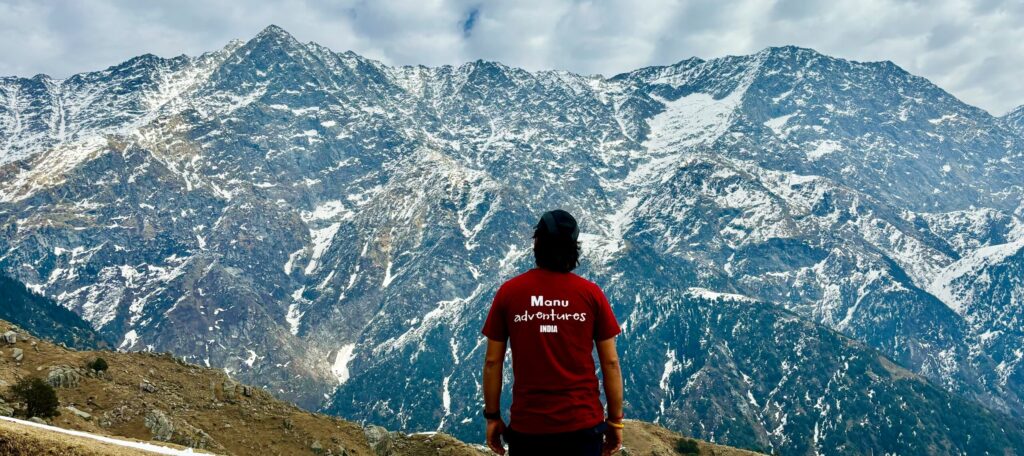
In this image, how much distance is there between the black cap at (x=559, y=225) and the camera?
8930 mm

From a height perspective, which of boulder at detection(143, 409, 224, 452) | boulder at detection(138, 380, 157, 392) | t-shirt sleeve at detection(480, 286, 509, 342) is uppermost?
t-shirt sleeve at detection(480, 286, 509, 342)

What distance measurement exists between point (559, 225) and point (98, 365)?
40.7 metres

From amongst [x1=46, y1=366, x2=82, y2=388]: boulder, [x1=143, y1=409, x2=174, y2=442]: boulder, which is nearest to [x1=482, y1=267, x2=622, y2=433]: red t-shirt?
[x1=143, y1=409, x2=174, y2=442]: boulder

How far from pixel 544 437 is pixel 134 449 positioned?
1412 cm

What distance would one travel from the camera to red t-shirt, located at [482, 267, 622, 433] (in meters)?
8.76

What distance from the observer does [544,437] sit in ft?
28.5

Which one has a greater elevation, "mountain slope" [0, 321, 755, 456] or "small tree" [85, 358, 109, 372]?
"small tree" [85, 358, 109, 372]

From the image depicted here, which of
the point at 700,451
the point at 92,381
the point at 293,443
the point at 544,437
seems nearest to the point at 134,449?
the point at 544,437

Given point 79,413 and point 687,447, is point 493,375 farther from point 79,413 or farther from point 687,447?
point 687,447

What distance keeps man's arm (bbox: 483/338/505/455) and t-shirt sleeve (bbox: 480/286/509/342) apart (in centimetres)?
9

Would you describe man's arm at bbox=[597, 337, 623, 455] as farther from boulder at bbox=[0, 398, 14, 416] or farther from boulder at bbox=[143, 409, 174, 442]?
boulder at bbox=[143, 409, 174, 442]

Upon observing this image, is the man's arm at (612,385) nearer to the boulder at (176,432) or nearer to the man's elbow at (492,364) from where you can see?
the man's elbow at (492,364)

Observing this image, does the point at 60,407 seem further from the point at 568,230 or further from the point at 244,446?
the point at 568,230

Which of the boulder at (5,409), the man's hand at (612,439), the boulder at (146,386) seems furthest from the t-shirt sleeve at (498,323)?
the boulder at (146,386)
